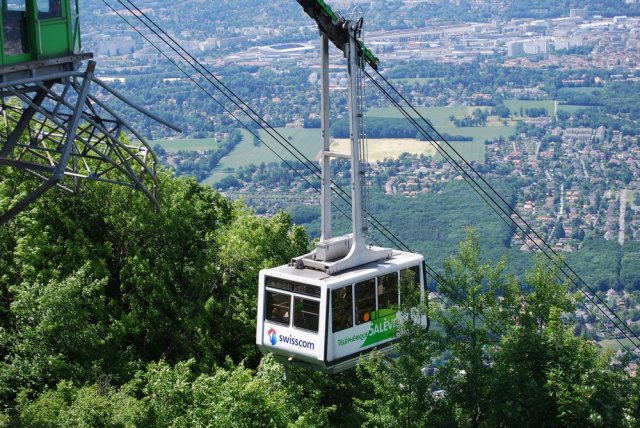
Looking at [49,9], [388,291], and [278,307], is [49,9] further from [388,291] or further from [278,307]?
[388,291]

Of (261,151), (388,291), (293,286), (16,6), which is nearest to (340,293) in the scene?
(293,286)

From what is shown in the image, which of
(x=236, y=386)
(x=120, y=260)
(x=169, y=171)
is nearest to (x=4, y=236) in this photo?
(x=120, y=260)

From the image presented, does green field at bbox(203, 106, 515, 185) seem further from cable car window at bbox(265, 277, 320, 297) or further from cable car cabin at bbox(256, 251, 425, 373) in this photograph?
cable car window at bbox(265, 277, 320, 297)

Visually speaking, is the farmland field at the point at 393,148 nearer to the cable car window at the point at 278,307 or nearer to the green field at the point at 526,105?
the green field at the point at 526,105

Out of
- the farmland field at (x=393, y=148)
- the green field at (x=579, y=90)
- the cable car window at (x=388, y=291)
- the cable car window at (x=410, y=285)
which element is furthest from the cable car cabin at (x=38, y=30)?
the green field at (x=579, y=90)

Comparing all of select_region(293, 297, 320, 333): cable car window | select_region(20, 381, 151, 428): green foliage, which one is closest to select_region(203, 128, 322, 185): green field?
select_region(20, 381, 151, 428): green foliage

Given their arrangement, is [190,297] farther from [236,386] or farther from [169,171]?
[236,386]
